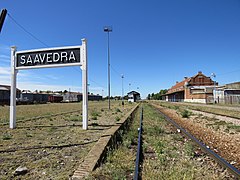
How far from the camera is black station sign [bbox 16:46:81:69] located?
900 cm

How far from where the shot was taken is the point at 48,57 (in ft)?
30.2

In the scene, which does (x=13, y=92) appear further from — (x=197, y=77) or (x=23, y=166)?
(x=197, y=77)

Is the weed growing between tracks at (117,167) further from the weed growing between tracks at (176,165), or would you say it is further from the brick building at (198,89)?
the brick building at (198,89)

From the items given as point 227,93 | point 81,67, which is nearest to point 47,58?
point 81,67

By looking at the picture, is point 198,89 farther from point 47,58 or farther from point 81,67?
point 47,58

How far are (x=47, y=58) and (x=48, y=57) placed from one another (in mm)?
66

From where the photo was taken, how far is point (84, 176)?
3508mm

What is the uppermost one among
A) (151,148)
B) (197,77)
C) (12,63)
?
(197,77)

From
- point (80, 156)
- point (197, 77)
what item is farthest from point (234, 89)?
point (80, 156)

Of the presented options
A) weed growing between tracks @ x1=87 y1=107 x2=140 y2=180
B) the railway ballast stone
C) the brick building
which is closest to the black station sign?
weed growing between tracks @ x1=87 y1=107 x2=140 y2=180

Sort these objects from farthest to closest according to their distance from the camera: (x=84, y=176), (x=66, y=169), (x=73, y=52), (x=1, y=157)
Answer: (x=73, y=52)
(x=1, y=157)
(x=66, y=169)
(x=84, y=176)

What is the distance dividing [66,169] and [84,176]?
717mm

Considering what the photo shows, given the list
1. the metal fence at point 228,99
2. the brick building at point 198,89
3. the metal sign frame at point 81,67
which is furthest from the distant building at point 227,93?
the metal sign frame at point 81,67

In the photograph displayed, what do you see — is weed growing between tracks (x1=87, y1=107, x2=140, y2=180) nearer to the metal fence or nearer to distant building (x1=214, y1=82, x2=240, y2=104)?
the metal fence
